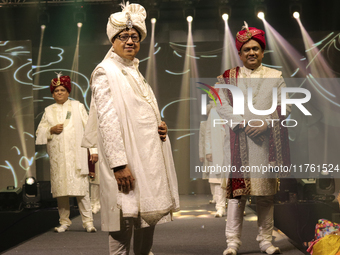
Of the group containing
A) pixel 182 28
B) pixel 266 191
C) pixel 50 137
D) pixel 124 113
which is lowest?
pixel 266 191

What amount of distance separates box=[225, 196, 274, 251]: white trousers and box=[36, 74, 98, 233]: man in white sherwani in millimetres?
1672

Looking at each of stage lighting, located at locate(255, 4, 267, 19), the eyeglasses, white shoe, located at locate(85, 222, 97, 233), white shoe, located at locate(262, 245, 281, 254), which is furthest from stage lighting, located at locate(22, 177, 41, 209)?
stage lighting, located at locate(255, 4, 267, 19)

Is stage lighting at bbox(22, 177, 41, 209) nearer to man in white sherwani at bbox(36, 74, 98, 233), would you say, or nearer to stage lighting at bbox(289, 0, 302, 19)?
man in white sherwani at bbox(36, 74, 98, 233)

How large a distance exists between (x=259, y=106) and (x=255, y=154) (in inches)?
13.6

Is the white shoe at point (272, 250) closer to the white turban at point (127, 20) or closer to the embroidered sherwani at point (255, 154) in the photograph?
the embroidered sherwani at point (255, 154)

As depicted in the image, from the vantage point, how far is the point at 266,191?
283cm

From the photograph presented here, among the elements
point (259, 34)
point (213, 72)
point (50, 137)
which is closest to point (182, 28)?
point (213, 72)

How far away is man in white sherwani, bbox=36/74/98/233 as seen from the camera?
403 centimetres

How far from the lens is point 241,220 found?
2.85 m

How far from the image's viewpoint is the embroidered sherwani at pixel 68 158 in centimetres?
403

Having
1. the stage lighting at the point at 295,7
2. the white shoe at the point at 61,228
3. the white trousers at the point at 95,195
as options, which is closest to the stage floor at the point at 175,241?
the white shoe at the point at 61,228

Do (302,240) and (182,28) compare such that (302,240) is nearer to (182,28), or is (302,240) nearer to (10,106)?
(182,28)

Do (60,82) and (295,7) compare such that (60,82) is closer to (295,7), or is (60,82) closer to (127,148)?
(127,148)

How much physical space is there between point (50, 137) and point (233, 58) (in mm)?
4335
